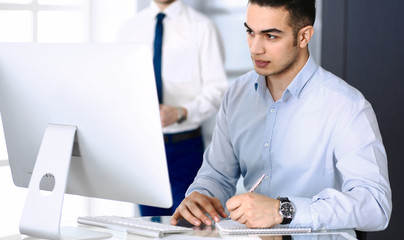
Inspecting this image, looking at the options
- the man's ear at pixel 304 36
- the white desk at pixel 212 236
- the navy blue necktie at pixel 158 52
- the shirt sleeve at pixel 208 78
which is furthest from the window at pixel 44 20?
the white desk at pixel 212 236

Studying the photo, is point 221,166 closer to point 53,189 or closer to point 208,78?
point 53,189

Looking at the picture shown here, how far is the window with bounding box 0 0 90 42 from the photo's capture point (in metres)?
3.38

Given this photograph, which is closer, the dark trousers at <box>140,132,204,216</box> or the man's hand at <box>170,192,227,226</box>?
the man's hand at <box>170,192,227,226</box>

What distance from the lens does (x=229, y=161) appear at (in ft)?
7.98

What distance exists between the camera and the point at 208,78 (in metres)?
3.51

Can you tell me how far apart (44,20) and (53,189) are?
2.04 metres

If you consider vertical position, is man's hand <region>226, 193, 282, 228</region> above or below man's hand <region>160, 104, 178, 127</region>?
above

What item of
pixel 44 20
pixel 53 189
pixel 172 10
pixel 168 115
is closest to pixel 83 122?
pixel 53 189

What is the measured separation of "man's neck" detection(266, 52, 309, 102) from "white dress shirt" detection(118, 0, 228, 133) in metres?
1.12

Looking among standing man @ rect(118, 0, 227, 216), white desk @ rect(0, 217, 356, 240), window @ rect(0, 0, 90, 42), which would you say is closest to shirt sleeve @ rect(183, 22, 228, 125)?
standing man @ rect(118, 0, 227, 216)

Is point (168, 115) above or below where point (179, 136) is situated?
above

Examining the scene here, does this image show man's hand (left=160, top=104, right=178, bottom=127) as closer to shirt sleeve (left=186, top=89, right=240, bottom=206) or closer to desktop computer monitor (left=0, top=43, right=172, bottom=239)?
shirt sleeve (left=186, top=89, right=240, bottom=206)

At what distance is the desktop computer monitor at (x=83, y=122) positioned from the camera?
1.67m

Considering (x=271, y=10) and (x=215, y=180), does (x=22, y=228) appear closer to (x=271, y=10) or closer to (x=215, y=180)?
(x=215, y=180)
